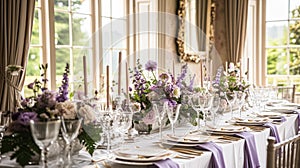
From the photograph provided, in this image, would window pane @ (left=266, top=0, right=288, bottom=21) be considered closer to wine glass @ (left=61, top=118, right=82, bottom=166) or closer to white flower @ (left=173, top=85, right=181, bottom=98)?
white flower @ (left=173, top=85, right=181, bottom=98)

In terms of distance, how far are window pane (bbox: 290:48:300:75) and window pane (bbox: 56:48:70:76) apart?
10.4 feet

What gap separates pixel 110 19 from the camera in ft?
16.7

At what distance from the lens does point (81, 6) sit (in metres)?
4.70

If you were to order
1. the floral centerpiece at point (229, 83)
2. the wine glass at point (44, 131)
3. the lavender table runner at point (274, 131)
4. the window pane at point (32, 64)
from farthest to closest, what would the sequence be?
1. the window pane at point (32, 64)
2. the floral centerpiece at point (229, 83)
3. the lavender table runner at point (274, 131)
4. the wine glass at point (44, 131)

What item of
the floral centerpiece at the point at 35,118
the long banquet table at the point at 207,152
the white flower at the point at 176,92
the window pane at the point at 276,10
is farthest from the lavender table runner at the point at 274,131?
the window pane at the point at 276,10

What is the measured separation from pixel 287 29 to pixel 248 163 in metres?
4.06

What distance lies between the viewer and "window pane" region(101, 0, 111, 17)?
5008 mm

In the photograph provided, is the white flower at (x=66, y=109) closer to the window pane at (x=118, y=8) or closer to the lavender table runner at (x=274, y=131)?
the lavender table runner at (x=274, y=131)

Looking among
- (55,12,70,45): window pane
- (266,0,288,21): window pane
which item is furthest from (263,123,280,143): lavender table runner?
(266,0,288,21): window pane

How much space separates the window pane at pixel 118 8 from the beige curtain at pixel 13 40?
1.61 m

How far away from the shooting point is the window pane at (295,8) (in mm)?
5863

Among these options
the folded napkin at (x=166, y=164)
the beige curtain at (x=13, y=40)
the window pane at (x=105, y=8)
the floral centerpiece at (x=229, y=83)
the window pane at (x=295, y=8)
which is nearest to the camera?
the folded napkin at (x=166, y=164)

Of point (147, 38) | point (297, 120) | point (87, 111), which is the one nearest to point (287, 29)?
point (147, 38)

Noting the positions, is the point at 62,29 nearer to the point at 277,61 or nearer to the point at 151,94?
the point at 151,94
